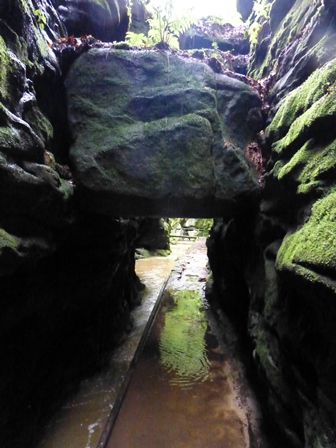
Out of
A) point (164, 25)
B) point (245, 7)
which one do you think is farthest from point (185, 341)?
point (245, 7)

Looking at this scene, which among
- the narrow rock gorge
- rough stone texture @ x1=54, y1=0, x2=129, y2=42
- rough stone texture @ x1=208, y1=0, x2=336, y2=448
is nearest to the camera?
rough stone texture @ x1=208, y1=0, x2=336, y2=448

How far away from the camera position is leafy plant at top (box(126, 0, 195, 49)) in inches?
233

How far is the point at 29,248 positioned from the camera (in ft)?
11.5

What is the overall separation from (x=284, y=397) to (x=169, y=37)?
672 centimetres

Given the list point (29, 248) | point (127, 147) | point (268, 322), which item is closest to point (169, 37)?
point (127, 147)

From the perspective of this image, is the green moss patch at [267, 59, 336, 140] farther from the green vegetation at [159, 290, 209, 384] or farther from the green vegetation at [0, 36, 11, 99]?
the green vegetation at [159, 290, 209, 384]

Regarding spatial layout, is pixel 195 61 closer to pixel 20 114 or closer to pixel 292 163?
pixel 292 163

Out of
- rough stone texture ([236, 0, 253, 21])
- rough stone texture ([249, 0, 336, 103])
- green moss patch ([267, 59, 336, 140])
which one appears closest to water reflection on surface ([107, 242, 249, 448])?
green moss patch ([267, 59, 336, 140])

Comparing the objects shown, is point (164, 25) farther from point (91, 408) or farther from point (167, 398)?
point (91, 408)

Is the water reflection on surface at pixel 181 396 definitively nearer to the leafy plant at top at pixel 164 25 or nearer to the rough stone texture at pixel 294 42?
the rough stone texture at pixel 294 42

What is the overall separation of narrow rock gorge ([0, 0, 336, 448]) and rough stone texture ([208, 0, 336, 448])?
2 centimetres

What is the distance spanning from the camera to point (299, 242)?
9.80ft

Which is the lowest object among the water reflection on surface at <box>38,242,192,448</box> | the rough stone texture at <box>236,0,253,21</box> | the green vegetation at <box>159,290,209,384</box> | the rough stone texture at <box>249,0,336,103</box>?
the water reflection on surface at <box>38,242,192,448</box>

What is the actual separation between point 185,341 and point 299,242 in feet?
19.9
